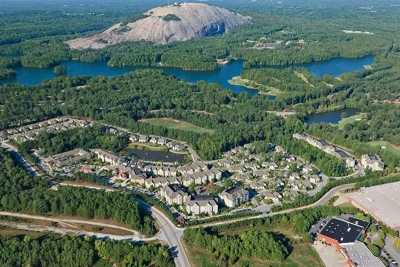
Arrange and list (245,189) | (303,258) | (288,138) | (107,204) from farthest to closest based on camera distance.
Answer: (288,138) → (245,189) → (107,204) → (303,258)

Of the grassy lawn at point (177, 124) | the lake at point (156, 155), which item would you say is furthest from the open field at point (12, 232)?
the grassy lawn at point (177, 124)

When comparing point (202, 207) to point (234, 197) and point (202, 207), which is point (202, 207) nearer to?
point (202, 207)

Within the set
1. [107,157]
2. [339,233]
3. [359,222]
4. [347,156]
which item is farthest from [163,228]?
[347,156]

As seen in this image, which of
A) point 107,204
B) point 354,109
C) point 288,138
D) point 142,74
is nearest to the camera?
point 107,204

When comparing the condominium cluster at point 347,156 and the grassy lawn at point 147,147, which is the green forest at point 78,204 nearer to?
the grassy lawn at point 147,147

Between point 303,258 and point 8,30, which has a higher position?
point 8,30

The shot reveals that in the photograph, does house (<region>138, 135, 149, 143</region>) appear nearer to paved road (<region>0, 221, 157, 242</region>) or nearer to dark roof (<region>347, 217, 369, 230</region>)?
paved road (<region>0, 221, 157, 242</region>)

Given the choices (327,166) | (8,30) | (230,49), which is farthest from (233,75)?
(8,30)

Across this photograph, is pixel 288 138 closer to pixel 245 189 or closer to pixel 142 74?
pixel 245 189
